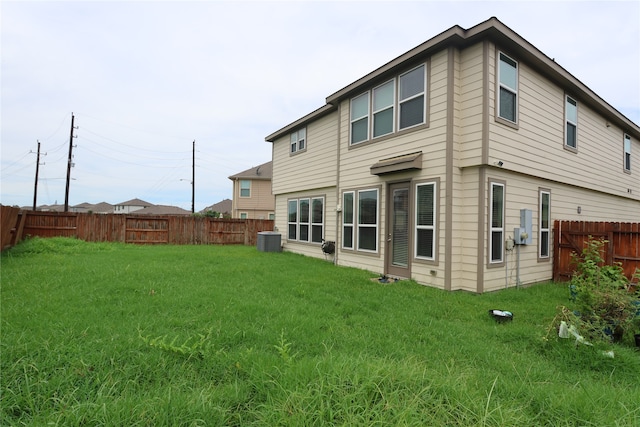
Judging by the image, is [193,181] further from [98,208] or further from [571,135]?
[98,208]

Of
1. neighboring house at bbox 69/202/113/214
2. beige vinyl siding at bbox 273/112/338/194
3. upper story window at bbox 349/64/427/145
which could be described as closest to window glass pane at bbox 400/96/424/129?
upper story window at bbox 349/64/427/145

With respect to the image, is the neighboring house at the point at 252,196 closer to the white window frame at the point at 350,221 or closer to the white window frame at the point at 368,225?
the white window frame at the point at 350,221

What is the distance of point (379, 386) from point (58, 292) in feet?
17.0

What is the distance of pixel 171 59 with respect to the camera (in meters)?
9.72

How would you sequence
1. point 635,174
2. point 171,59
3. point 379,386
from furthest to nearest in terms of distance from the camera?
point 635,174
point 171,59
point 379,386

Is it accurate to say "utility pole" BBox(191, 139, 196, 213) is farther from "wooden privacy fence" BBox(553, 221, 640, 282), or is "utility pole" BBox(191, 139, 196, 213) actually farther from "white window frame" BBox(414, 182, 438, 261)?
"wooden privacy fence" BBox(553, 221, 640, 282)

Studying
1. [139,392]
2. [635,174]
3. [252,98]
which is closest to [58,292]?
[139,392]

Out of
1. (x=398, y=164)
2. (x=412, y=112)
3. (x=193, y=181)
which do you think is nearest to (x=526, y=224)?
(x=398, y=164)

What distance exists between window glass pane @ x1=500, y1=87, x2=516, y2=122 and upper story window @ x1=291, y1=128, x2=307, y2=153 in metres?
6.92

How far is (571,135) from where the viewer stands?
7.97m

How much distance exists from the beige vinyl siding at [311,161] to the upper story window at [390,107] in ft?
5.39

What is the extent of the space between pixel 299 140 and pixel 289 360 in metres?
10.4

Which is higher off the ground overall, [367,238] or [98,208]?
[98,208]

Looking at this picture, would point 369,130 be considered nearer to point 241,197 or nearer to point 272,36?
point 272,36
